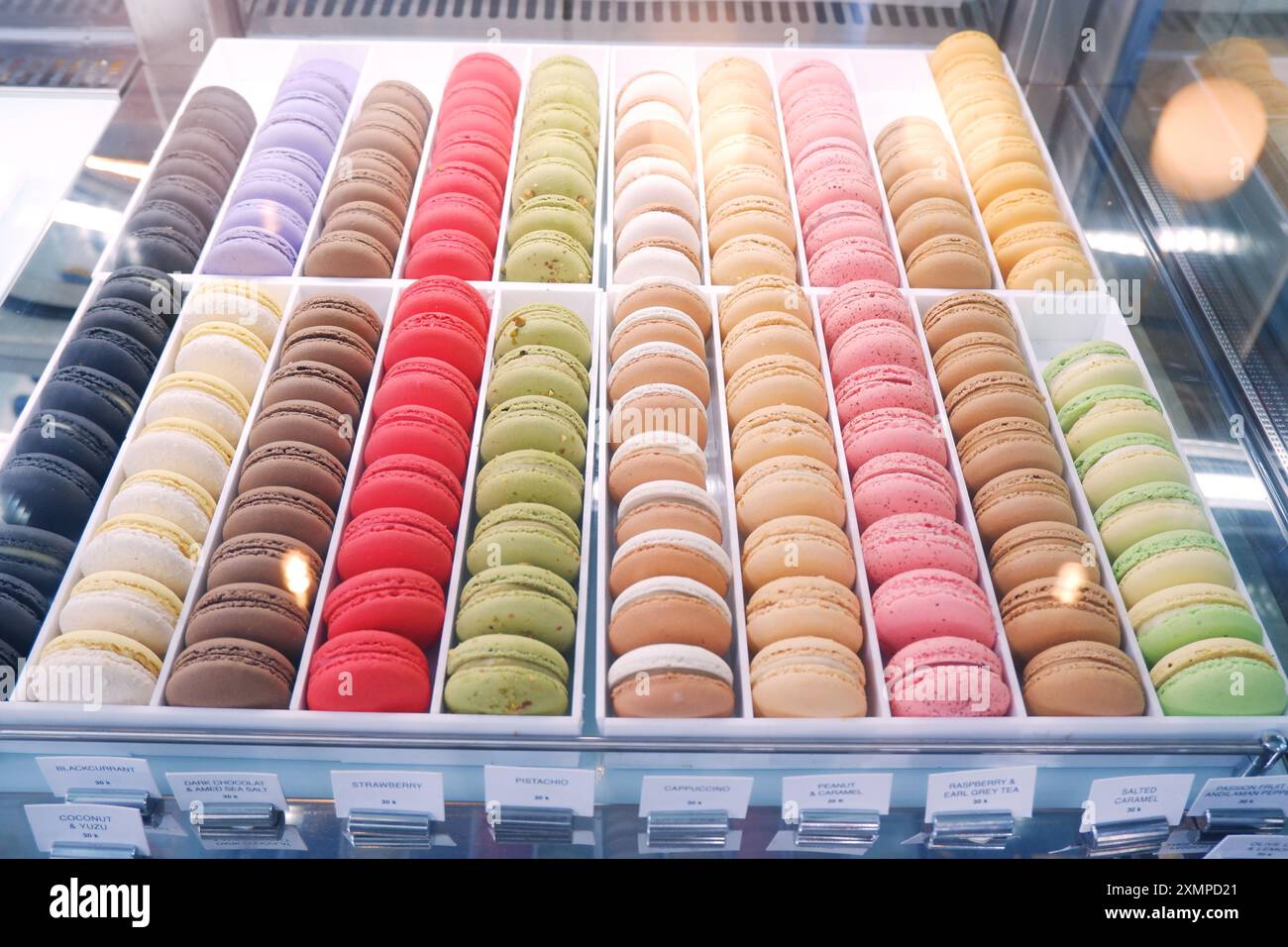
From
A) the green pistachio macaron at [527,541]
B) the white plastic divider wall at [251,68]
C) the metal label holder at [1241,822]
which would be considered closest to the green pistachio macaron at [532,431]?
the green pistachio macaron at [527,541]

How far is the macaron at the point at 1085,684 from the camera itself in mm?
1739

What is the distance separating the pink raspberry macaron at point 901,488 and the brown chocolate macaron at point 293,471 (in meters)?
0.98

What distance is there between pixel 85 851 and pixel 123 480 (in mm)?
700

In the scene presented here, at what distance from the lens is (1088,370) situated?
2303mm

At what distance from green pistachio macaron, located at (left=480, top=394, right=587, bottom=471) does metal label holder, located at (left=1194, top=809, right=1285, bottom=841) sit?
122cm

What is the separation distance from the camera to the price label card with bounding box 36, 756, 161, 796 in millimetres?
1641

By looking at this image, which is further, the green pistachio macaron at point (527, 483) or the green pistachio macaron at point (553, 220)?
the green pistachio macaron at point (553, 220)

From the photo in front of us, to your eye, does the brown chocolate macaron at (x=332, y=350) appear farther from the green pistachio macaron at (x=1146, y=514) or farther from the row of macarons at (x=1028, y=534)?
the green pistachio macaron at (x=1146, y=514)

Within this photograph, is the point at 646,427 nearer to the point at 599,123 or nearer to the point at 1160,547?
the point at 1160,547

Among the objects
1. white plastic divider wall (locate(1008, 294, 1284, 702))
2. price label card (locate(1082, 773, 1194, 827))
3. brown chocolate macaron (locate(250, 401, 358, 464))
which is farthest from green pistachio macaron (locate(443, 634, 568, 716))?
white plastic divider wall (locate(1008, 294, 1284, 702))

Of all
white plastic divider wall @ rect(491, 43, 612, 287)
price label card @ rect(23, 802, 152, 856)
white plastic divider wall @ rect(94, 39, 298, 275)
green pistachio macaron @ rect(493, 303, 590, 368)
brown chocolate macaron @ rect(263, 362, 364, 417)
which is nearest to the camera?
price label card @ rect(23, 802, 152, 856)

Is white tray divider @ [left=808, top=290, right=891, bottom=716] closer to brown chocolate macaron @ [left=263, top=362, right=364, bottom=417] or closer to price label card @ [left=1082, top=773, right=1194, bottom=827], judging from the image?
price label card @ [left=1082, top=773, right=1194, bottom=827]

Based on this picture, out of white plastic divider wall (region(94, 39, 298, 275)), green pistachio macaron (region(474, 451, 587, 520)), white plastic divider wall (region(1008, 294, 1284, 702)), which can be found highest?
white plastic divider wall (region(94, 39, 298, 275))
